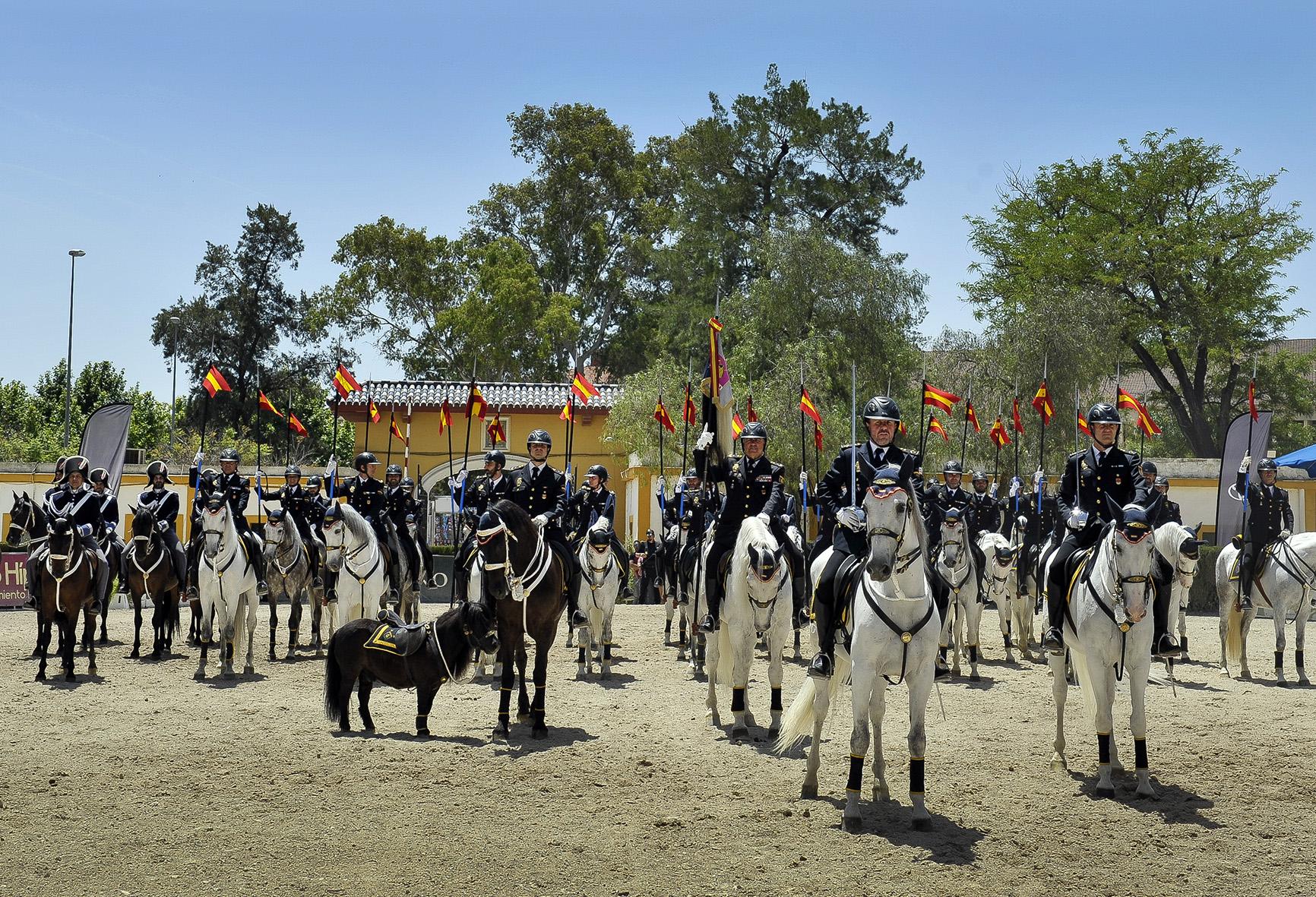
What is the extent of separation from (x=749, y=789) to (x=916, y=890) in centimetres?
242

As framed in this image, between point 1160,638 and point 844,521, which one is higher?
point 844,521

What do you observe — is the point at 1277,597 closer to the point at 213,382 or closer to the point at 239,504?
the point at 239,504

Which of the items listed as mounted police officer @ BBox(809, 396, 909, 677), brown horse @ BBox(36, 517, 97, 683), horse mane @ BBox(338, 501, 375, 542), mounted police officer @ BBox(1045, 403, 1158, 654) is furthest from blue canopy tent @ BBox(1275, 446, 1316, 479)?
brown horse @ BBox(36, 517, 97, 683)

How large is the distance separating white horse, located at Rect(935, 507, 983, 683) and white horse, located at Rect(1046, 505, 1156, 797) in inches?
226

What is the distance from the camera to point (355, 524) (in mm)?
15438

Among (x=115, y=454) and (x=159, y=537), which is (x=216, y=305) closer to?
(x=115, y=454)

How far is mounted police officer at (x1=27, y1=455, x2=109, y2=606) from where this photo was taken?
15328 millimetres

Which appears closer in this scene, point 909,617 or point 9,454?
point 909,617

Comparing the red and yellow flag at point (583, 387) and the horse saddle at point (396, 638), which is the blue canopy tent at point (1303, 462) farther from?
the horse saddle at point (396, 638)

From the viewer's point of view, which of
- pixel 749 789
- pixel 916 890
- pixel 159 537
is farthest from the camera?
pixel 159 537

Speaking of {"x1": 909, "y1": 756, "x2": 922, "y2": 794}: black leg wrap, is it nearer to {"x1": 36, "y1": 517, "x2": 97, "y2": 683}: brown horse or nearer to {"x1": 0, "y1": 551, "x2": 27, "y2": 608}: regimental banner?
{"x1": 36, "y1": 517, "x2": 97, "y2": 683}: brown horse

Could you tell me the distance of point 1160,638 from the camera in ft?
30.4

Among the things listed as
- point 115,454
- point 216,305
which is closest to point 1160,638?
point 115,454

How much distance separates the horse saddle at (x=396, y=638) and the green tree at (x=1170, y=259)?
3731 centimetres
